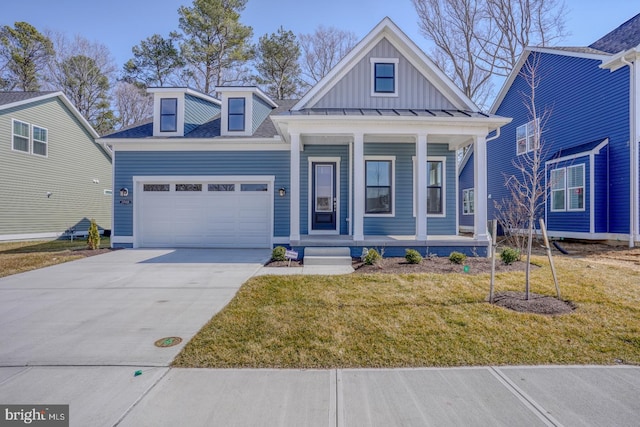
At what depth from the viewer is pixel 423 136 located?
8594 mm

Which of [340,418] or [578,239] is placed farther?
[578,239]

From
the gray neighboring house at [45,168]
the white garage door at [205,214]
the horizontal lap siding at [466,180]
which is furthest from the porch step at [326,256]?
the horizontal lap siding at [466,180]

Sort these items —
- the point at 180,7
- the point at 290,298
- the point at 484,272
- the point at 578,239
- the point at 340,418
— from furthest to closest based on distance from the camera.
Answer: the point at 180,7
the point at 578,239
the point at 484,272
the point at 290,298
the point at 340,418

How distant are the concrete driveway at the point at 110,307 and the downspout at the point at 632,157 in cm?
1116

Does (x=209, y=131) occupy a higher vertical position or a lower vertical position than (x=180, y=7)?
lower

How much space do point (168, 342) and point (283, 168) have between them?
7.52m

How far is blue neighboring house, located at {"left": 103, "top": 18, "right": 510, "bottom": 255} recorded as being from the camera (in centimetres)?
948

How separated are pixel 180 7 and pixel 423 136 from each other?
18.4 m

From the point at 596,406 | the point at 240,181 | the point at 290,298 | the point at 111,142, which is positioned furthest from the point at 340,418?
the point at 111,142

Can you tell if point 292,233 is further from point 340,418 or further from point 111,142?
point 111,142

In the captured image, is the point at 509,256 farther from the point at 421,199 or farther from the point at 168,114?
the point at 168,114

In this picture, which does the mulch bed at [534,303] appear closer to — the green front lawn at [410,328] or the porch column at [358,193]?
the green front lawn at [410,328]

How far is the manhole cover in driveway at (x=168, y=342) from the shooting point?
11.4 ft

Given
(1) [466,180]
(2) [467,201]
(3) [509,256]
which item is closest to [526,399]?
(3) [509,256]
